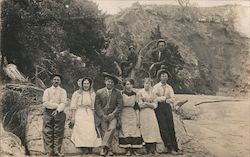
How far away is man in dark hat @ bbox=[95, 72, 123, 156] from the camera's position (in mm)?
5562

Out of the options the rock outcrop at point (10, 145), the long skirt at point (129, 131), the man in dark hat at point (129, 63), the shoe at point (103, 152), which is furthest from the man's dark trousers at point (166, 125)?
the rock outcrop at point (10, 145)

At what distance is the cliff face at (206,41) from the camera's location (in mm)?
6012

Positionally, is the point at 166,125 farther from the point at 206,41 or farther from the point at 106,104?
A: the point at 206,41

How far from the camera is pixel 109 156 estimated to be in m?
5.55

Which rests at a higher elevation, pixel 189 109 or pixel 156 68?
pixel 156 68

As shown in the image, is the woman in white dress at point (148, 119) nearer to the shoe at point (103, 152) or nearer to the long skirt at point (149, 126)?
the long skirt at point (149, 126)

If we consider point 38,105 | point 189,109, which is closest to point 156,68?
point 189,109

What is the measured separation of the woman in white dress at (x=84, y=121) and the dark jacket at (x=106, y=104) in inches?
2.3

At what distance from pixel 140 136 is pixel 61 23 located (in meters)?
1.59

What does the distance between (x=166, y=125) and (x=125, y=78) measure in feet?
2.36

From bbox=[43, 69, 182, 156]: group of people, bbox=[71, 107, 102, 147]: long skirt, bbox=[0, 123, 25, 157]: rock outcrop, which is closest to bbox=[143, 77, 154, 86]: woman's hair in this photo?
bbox=[43, 69, 182, 156]: group of people

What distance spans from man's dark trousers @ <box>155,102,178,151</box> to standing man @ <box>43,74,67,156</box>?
110 cm

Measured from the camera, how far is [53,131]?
218 inches

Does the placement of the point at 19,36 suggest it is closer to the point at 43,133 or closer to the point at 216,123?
the point at 43,133
